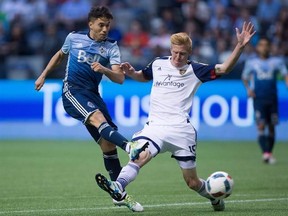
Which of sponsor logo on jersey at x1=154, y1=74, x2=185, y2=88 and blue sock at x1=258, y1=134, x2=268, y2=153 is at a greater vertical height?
sponsor logo on jersey at x1=154, y1=74, x2=185, y2=88

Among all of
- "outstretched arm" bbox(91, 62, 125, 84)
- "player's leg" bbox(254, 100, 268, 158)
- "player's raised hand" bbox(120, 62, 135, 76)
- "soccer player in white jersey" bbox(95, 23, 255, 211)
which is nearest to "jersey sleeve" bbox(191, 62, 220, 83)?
"soccer player in white jersey" bbox(95, 23, 255, 211)

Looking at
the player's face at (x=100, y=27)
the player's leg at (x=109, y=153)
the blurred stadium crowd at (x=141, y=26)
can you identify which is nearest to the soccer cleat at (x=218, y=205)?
the player's leg at (x=109, y=153)

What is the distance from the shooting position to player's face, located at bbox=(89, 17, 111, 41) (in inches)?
421

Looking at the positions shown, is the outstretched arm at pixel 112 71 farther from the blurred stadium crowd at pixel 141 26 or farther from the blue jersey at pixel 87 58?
the blurred stadium crowd at pixel 141 26

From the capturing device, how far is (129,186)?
1306 centimetres

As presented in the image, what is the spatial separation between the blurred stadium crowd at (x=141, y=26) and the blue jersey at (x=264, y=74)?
16.4 ft

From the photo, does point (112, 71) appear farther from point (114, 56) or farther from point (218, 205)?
point (218, 205)

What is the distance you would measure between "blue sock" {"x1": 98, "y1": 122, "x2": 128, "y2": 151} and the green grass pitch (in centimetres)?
77

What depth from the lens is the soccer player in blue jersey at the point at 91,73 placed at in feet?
34.6

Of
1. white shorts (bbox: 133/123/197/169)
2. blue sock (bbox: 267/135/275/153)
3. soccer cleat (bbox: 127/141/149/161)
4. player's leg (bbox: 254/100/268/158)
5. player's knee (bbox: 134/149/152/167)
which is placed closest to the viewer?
soccer cleat (bbox: 127/141/149/161)

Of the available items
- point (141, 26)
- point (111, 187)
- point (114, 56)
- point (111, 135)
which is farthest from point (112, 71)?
point (141, 26)

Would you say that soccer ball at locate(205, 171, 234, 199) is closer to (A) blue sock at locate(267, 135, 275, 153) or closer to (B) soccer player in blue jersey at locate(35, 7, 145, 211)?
(B) soccer player in blue jersey at locate(35, 7, 145, 211)

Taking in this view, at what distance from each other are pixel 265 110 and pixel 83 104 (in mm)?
7508

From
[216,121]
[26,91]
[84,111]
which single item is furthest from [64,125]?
[84,111]
